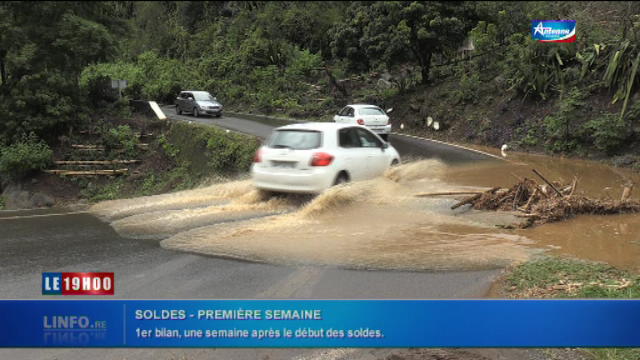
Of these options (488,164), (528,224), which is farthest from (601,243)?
(488,164)

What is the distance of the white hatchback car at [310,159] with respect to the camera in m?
10.7

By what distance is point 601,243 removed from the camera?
8.02 m

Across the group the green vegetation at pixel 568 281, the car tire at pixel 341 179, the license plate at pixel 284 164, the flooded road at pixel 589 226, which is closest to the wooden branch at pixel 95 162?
the flooded road at pixel 589 226

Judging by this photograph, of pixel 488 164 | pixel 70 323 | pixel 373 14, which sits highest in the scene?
pixel 373 14

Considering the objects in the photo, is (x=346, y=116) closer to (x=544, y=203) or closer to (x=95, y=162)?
(x=95, y=162)

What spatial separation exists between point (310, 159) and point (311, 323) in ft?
24.7

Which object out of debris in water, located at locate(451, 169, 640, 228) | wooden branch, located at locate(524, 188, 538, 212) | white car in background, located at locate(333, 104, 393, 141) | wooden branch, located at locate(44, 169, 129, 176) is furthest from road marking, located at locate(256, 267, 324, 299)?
wooden branch, located at locate(44, 169, 129, 176)

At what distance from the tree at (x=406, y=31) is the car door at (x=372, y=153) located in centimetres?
1594

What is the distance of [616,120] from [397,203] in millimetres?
10821

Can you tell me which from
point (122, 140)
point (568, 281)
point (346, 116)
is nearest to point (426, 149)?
point (346, 116)

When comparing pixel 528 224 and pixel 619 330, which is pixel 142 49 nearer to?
pixel 528 224

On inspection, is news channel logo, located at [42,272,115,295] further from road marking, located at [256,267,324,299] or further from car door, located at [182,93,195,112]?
car door, located at [182,93,195,112]

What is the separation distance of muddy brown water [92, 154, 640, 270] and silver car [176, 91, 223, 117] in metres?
21.9

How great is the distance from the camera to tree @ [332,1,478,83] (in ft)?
89.7
